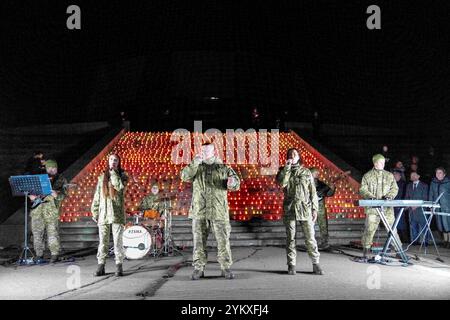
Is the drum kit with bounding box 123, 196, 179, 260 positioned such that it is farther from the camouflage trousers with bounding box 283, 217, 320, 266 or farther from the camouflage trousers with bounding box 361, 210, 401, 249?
the camouflage trousers with bounding box 361, 210, 401, 249

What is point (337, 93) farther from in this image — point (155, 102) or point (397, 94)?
point (155, 102)

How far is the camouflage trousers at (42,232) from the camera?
31.3 ft

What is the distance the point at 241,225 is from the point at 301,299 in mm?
6964

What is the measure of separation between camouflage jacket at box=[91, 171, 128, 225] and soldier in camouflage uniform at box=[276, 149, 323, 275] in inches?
96.2

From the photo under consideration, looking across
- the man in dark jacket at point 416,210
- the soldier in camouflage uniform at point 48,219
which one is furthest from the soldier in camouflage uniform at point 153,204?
the man in dark jacket at point 416,210

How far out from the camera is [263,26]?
101 ft

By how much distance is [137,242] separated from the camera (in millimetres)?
9703

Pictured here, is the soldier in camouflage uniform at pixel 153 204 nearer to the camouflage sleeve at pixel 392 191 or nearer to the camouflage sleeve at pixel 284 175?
the camouflage sleeve at pixel 284 175

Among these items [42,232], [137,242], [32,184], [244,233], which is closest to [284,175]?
[137,242]

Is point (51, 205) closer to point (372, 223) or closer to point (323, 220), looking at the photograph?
point (323, 220)

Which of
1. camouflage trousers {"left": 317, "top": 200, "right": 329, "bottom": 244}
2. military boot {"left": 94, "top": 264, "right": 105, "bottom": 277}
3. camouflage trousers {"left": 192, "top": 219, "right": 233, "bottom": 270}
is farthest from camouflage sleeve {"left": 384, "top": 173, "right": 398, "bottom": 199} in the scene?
military boot {"left": 94, "top": 264, "right": 105, "bottom": 277}

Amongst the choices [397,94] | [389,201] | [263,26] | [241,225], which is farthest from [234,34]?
[389,201]

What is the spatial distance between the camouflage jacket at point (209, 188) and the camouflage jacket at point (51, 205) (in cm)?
365

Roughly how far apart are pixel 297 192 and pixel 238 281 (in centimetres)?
164
